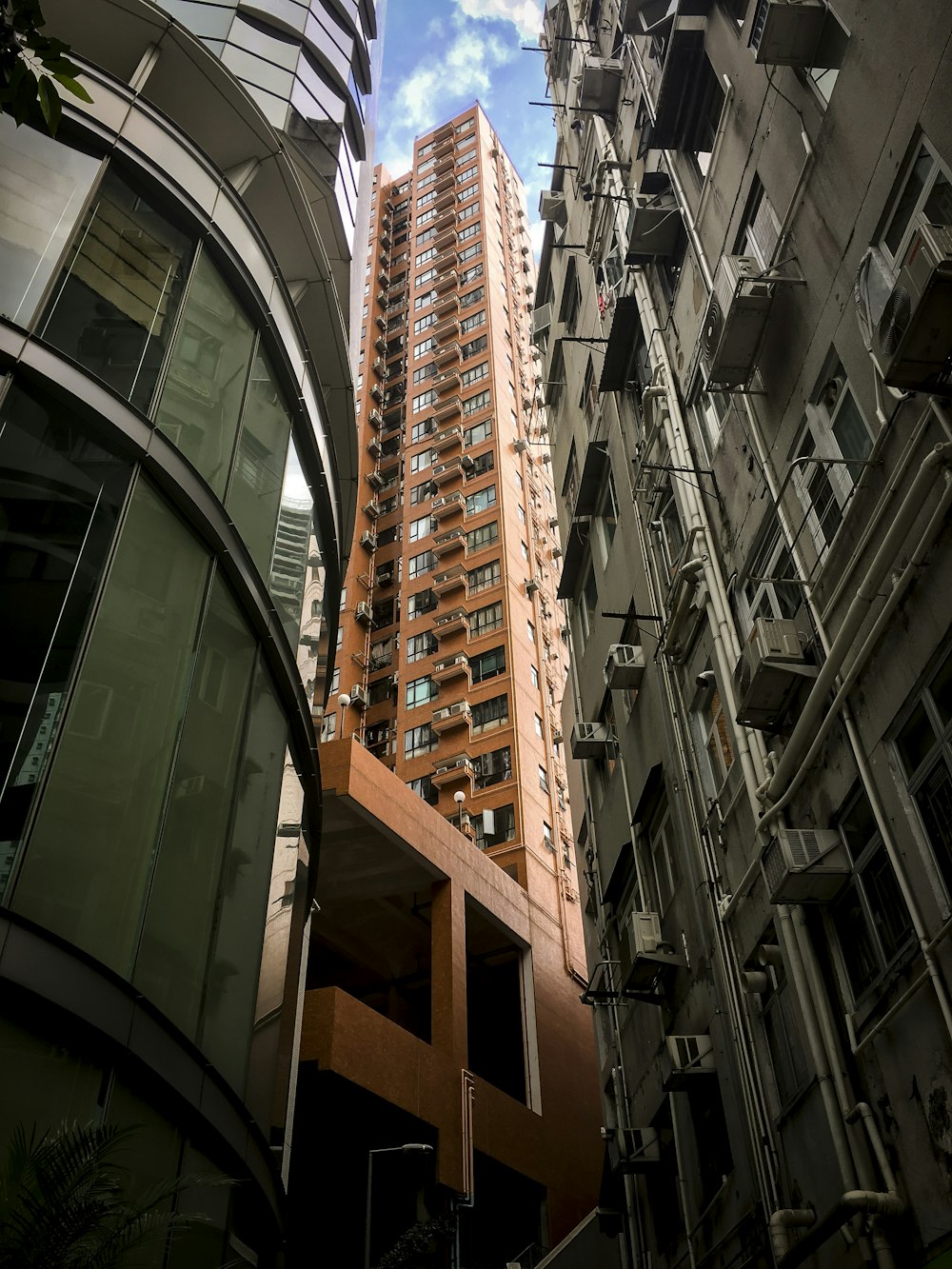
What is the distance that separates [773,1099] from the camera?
35.8ft

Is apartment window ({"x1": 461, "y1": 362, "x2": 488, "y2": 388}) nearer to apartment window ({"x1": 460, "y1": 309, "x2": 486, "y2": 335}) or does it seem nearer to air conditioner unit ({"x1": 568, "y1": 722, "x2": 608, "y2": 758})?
apartment window ({"x1": 460, "y1": 309, "x2": 486, "y2": 335})

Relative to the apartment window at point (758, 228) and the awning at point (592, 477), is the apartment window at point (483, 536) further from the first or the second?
the apartment window at point (758, 228)

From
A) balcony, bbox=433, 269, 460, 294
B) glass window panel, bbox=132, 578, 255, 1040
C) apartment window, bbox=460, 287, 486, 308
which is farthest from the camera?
balcony, bbox=433, 269, 460, 294

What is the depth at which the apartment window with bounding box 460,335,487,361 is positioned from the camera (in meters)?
58.7

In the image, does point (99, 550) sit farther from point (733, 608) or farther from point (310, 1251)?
point (310, 1251)

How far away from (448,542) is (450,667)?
7323mm

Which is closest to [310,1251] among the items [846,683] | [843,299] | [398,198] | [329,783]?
[329,783]

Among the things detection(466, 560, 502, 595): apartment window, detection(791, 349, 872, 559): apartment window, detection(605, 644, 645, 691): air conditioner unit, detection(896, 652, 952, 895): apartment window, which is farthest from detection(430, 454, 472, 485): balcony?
detection(896, 652, 952, 895): apartment window

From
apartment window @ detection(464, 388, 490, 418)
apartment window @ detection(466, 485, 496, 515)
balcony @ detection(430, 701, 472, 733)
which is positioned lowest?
balcony @ detection(430, 701, 472, 733)

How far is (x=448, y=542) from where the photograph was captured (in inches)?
1945

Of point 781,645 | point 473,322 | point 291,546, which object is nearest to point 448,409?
point 473,322

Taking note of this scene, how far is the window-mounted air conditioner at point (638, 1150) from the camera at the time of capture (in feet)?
49.2

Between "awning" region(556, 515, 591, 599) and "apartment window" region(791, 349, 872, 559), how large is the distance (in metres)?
10.9

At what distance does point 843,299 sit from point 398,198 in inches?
2809
